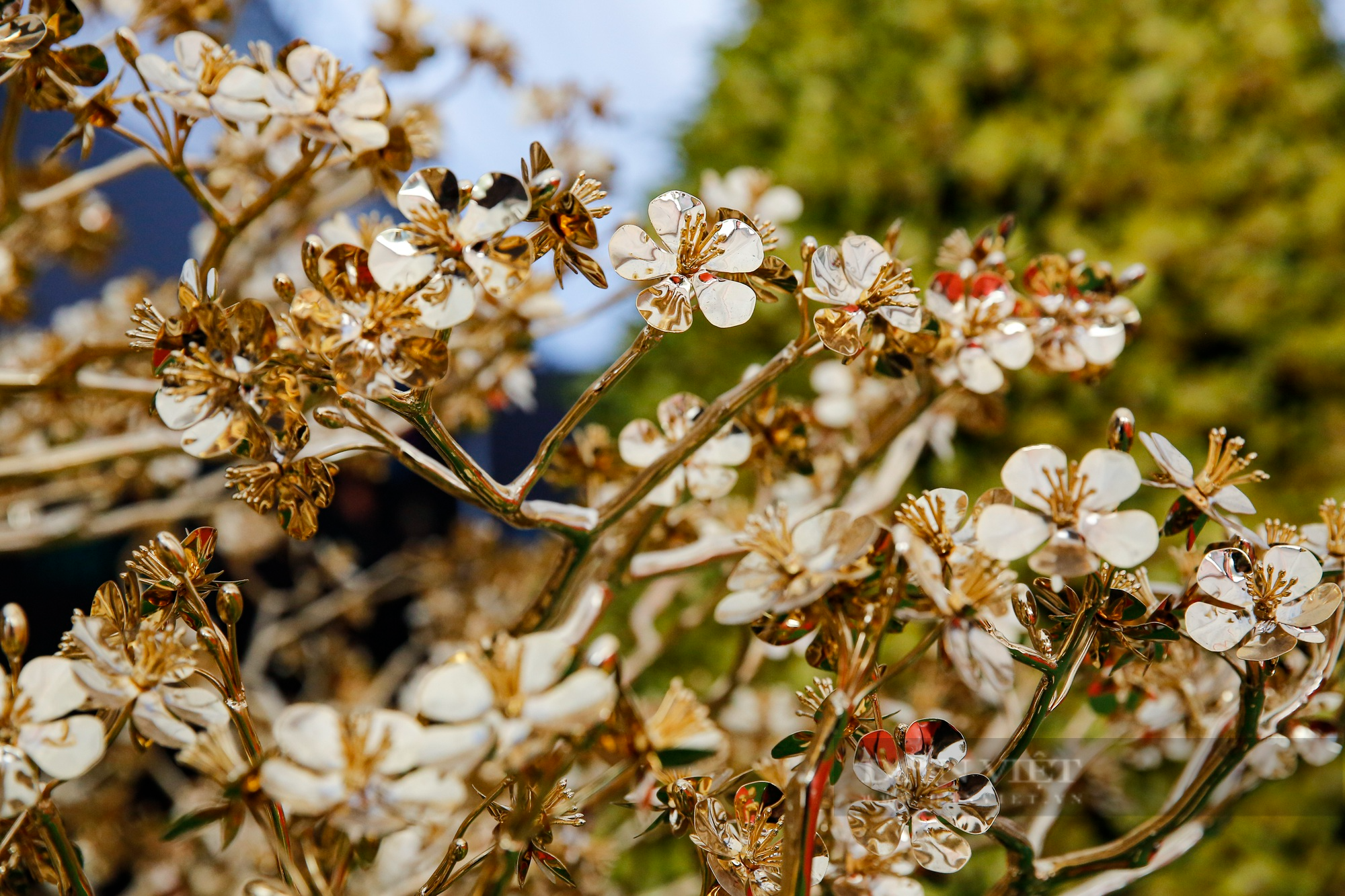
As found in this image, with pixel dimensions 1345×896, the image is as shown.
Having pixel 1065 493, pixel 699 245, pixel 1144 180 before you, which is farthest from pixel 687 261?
pixel 1144 180

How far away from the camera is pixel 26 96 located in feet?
0.91

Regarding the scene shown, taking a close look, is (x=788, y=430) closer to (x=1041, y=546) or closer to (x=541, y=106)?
(x=1041, y=546)

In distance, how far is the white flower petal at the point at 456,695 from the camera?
15cm

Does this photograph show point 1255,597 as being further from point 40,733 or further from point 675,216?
point 40,733

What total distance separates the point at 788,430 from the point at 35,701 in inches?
9.2

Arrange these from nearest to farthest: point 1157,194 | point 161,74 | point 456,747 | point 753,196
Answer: point 456,747
point 161,74
point 753,196
point 1157,194

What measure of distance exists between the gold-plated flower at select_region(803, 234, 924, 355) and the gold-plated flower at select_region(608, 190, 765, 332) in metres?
0.02

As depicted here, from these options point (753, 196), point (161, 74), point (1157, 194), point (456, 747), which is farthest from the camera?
point (1157, 194)

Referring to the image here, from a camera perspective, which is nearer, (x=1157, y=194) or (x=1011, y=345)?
(x=1011, y=345)

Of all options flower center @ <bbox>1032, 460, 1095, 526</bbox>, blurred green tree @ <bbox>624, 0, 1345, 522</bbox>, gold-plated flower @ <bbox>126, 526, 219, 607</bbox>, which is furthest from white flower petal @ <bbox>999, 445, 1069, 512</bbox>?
blurred green tree @ <bbox>624, 0, 1345, 522</bbox>

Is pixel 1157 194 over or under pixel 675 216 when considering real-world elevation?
under

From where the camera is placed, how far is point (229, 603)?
0.21 m

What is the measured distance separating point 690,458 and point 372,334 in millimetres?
122

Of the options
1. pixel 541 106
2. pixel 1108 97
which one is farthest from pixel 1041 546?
pixel 1108 97
